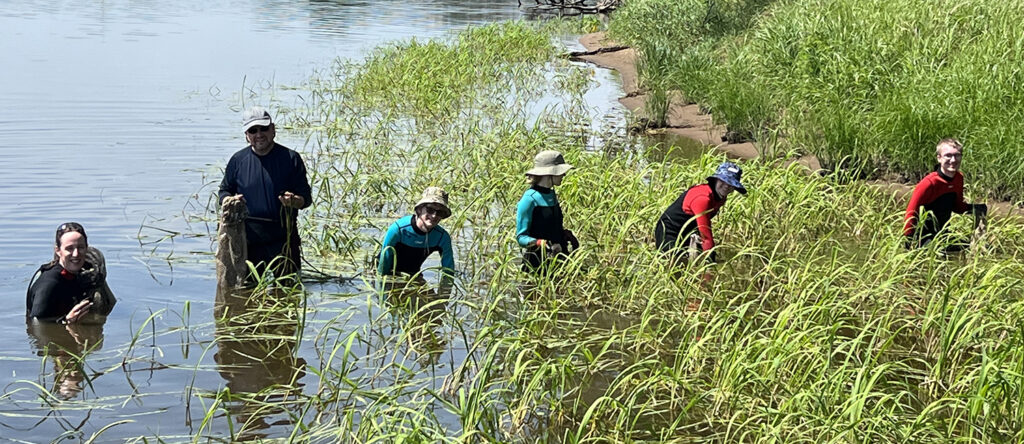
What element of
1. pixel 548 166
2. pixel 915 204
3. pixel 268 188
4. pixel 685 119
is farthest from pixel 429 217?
pixel 685 119

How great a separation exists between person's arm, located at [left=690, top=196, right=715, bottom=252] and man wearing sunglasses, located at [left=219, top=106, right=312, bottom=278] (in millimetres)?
2589

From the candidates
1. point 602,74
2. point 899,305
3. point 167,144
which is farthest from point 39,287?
point 602,74

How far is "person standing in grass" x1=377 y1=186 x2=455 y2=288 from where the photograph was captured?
7734 millimetres

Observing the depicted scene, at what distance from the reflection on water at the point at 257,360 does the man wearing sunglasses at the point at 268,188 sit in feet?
1.28

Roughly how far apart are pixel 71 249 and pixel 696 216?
153 inches

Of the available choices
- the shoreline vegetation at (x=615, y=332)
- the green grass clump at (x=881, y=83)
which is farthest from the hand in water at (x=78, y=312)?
the green grass clump at (x=881, y=83)

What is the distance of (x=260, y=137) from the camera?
7.84 meters

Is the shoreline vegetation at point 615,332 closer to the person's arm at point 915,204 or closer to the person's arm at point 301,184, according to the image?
the person's arm at point 915,204

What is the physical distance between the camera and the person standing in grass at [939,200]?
9.11 metres

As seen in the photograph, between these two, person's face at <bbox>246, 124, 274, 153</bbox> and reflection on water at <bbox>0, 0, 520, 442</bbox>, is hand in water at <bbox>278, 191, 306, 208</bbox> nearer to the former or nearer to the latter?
person's face at <bbox>246, 124, 274, 153</bbox>

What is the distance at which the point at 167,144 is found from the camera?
1592cm

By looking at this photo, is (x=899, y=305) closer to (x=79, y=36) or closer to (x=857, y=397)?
(x=857, y=397)

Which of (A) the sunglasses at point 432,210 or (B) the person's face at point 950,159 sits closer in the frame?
(A) the sunglasses at point 432,210

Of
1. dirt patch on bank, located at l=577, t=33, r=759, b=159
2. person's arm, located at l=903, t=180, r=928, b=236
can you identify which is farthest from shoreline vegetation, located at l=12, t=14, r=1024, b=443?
dirt patch on bank, located at l=577, t=33, r=759, b=159
